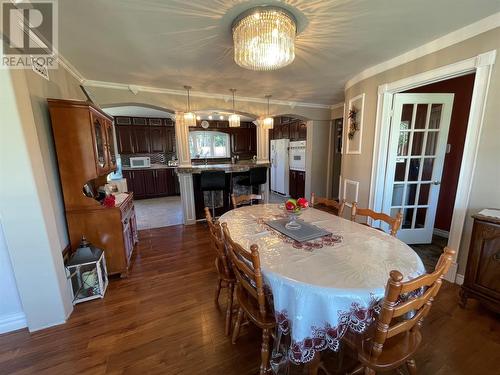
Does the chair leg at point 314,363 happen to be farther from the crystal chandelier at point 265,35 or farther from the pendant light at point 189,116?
the pendant light at point 189,116

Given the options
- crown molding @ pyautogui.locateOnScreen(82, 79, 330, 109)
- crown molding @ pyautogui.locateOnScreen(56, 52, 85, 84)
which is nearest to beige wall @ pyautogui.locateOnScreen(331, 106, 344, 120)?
crown molding @ pyautogui.locateOnScreen(82, 79, 330, 109)

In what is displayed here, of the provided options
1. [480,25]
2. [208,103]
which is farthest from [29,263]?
[480,25]

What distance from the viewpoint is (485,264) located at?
171 centimetres

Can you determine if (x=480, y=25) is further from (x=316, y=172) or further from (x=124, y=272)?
(x=124, y=272)

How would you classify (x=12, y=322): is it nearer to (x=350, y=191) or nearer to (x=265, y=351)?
(x=265, y=351)

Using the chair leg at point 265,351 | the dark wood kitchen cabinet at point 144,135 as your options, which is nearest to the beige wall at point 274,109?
the dark wood kitchen cabinet at point 144,135

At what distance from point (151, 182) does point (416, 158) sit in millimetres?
6037

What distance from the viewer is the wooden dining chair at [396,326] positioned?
837 mm

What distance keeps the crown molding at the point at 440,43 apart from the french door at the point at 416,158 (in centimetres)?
39

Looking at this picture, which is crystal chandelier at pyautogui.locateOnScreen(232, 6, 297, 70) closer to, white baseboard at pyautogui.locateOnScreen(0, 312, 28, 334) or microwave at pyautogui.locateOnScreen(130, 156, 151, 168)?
white baseboard at pyautogui.locateOnScreen(0, 312, 28, 334)

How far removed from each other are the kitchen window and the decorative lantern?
5428mm

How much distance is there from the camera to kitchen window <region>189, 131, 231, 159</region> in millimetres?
7324

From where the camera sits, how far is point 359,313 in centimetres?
99

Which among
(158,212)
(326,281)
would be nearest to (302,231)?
(326,281)
